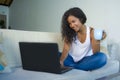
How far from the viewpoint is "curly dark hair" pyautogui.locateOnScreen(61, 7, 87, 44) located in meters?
1.60

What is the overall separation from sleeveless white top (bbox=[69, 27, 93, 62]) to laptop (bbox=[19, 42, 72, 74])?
282 millimetres

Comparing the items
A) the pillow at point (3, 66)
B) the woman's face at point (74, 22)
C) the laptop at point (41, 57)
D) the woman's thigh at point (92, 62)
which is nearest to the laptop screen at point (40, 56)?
the laptop at point (41, 57)

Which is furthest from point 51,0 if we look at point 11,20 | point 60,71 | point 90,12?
point 60,71

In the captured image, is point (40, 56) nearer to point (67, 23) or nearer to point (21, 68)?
point (21, 68)

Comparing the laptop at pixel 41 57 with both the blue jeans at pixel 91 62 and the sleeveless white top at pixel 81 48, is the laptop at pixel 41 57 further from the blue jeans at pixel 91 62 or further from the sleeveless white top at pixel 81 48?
the sleeveless white top at pixel 81 48

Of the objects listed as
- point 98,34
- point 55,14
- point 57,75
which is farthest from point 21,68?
point 55,14

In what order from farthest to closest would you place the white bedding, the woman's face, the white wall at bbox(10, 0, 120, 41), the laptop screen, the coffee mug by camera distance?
the white wall at bbox(10, 0, 120, 41) < the woman's face < the coffee mug < the laptop screen < the white bedding

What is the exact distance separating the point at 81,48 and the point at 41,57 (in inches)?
16.2

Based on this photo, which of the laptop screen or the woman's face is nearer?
the laptop screen

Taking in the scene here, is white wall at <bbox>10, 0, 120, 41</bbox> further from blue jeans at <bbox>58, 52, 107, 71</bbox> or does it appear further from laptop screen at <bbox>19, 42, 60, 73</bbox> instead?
laptop screen at <bbox>19, 42, 60, 73</bbox>

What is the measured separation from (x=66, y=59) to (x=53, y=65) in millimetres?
394

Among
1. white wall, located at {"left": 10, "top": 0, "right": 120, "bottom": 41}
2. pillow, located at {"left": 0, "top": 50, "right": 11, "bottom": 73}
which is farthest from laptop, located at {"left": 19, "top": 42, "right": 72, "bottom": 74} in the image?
white wall, located at {"left": 10, "top": 0, "right": 120, "bottom": 41}

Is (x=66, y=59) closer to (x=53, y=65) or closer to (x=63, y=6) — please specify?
(x=53, y=65)

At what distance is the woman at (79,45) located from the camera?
4.93 ft
